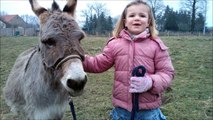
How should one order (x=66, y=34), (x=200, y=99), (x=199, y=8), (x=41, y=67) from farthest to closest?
(x=199, y=8)
(x=200, y=99)
(x=41, y=67)
(x=66, y=34)

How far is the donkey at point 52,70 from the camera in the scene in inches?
96.3

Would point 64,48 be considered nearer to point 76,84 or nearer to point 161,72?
point 76,84

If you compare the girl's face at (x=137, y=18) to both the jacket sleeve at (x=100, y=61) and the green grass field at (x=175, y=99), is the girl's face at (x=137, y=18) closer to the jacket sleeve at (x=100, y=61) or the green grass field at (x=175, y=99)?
the jacket sleeve at (x=100, y=61)

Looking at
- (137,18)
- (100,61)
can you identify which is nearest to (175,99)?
(100,61)

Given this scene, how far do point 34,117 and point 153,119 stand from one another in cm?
131

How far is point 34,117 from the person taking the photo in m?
3.42

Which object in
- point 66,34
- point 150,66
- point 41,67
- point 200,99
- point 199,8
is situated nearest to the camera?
point 66,34

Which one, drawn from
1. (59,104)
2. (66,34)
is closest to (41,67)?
(59,104)

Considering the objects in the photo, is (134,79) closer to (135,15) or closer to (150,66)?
(150,66)

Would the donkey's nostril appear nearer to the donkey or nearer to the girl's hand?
the donkey

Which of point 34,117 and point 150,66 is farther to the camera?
point 34,117

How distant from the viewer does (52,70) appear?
9.30ft

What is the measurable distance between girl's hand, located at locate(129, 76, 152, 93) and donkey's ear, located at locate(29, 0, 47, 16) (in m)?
1.15

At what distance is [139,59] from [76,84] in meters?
0.81
